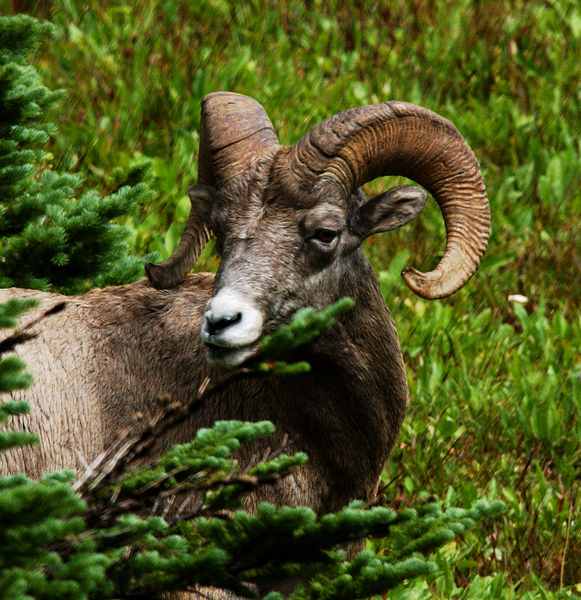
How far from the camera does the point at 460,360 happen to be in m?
6.11

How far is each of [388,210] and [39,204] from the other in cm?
177

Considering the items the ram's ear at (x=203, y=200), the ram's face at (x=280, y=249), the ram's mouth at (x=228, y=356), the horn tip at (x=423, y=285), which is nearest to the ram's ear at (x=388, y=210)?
the ram's face at (x=280, y=249)

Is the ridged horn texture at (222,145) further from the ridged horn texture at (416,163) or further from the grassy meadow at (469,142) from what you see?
the grassy meadow at (469,142)

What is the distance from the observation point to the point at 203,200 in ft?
14.4

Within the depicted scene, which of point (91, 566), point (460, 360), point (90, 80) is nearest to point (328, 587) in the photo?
point (91, 566)

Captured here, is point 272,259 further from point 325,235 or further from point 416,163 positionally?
point 416,163

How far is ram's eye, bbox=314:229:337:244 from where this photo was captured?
3.94 meters

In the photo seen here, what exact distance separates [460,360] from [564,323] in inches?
38.3

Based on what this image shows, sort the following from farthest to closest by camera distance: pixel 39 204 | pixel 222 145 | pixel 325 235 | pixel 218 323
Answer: pixel 39 204
pixel 222 145
pixel 325 235
pixel 218 323

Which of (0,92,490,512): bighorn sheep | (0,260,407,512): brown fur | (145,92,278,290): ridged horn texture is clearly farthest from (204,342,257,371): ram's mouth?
(145,92,278,290): ridged horn texture

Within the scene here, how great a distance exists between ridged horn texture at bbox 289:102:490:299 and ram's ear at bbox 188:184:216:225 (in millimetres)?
517

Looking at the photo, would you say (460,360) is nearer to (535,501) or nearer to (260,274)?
(535,501)

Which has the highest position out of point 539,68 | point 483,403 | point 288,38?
point 288,38

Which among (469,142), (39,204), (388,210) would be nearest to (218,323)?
(388,210)
